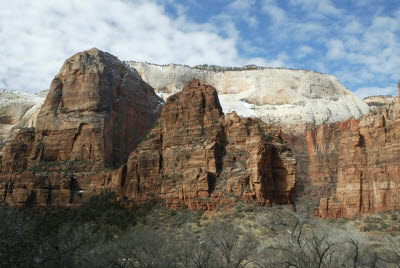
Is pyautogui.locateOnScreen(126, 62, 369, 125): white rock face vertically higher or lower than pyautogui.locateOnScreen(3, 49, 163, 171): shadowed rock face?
higher

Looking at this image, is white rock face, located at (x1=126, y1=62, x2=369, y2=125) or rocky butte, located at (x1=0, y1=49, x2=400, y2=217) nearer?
rocky butte, located at (x1=0, y1=49, x2=400, y2=217)

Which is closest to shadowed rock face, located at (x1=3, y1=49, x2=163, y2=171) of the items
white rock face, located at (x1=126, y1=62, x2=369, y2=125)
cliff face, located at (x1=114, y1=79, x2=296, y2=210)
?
cliff face, located at (x1=114, y1=79, x2=296, y2=210)

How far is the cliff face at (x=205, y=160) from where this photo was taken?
4241cm

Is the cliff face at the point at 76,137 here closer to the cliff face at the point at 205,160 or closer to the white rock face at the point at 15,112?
the cliff face at the point at 205,160

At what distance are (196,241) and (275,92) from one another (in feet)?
419

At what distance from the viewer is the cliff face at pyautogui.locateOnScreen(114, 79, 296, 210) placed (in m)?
42.4

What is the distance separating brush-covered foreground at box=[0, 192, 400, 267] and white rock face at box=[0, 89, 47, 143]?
49.9 m

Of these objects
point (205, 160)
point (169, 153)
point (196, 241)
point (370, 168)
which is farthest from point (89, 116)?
point (370, 168)

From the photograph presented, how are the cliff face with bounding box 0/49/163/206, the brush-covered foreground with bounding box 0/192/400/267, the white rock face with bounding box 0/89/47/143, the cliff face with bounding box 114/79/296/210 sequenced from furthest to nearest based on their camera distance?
the white rock face with bounding box 0/89/47/143, the cliff face with bounding box 0/49/163/206, the cliff face with bounding box 114/79/296/210, the brush-covered foreground with bounding box 0/192/400/267

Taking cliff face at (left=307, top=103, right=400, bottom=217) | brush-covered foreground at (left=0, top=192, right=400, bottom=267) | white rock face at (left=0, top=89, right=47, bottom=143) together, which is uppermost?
white rock face at (left=0, top=89, right=47, bottom=143)

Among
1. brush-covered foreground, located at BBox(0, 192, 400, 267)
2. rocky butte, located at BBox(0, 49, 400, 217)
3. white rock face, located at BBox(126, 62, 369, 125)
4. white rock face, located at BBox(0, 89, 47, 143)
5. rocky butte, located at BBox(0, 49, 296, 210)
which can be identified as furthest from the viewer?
white rock face, located at BBox(126, 62, 369, 125)

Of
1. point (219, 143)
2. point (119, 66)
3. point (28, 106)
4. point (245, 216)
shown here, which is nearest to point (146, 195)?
point (219, 143)

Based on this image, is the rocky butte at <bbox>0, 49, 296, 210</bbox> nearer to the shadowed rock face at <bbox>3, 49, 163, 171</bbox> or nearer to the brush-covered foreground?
the shadowed rock face at <bbox>3, 49, 163, 171</bbox>

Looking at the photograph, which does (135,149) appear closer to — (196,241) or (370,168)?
(196,241)
